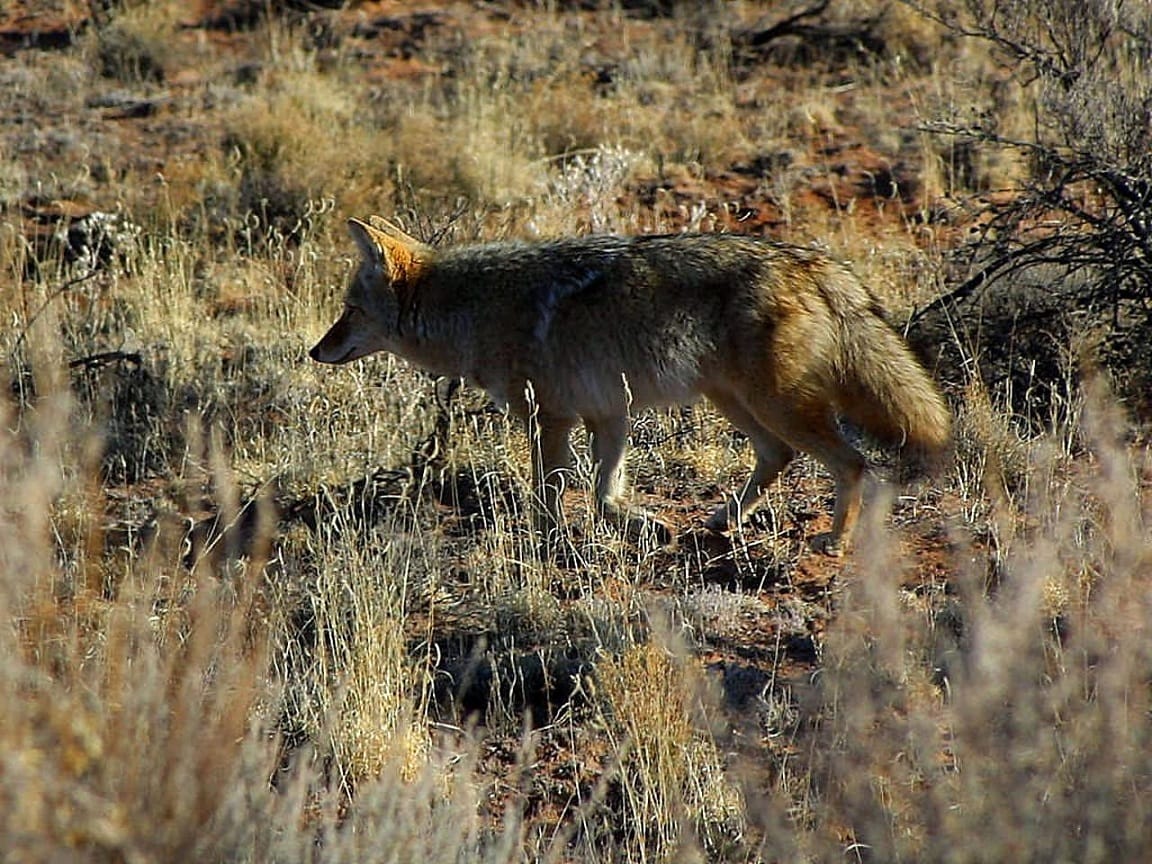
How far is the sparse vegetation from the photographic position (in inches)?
143

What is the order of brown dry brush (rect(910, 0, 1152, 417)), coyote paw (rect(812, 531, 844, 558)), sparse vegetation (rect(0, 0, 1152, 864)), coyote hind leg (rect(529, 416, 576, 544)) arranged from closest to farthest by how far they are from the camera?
sparse vegetation (rect(0, 0, 1152, 864)), coyote paw (rect(812, 531, 844, 558)), coyote hind leg (rect(529, 416, 576, 544)), brown dry brush (rect(910, 0, 1152, 417))

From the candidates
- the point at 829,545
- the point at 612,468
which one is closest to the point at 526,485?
→ the point at 612,468

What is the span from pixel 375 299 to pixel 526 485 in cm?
143

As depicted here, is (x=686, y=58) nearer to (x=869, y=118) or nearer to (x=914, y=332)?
(x=869, y=118)

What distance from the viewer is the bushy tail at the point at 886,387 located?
21.7 ft

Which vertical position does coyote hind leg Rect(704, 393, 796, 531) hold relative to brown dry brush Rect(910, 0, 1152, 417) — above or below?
below

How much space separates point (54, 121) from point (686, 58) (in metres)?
5.46

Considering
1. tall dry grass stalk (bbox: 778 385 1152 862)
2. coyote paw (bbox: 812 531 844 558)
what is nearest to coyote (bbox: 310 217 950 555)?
coyote paw (bbox: 812 531 844 558)

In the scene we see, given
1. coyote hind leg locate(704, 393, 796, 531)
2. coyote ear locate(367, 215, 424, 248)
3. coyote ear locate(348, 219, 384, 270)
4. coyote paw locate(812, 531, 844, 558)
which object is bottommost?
coyote paw locate(812, 531, 844, 558)

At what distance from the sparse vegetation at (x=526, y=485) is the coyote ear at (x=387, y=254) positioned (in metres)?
0.71

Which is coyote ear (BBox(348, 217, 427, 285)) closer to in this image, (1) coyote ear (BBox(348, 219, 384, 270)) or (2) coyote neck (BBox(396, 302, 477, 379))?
(1) coyote ear (BBox(348, 219, 384, 270))

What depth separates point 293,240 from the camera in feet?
36.6

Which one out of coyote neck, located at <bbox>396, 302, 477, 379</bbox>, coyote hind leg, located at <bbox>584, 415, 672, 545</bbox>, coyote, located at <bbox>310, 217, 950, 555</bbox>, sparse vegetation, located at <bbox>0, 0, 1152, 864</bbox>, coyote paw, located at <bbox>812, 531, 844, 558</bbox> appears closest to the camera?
sparse vegetation, located at <bbox>0, 0, 1152, 864</bbox>

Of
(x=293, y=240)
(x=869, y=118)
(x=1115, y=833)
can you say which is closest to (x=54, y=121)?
(x=293, y=240)
